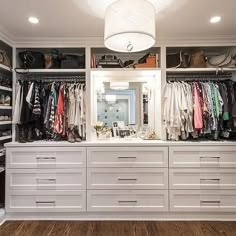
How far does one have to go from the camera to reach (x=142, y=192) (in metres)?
2.67

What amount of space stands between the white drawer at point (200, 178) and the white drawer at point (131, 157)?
207mm

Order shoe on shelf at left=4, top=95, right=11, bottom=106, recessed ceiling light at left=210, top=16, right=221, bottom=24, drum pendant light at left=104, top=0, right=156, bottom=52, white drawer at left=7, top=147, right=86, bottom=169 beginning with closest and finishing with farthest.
→ drum pendant light at left=104, top=0, right=156, bottom=52
recessed ceiling light at left=210, top=16, right=221, bottom=24
white drawer at left=7, top=147, right=86, bottom=169
shoe on shelf at left=4, top=95, right=11, bottom=106

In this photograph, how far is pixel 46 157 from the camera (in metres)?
2.70

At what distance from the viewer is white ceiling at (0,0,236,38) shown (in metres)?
2.03

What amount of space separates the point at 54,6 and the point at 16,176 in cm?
194

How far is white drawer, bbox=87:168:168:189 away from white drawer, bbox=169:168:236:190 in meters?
0.13

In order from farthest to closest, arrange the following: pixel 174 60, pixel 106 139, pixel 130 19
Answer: pixel 106 139
pixel 174 60
pixel 130 19

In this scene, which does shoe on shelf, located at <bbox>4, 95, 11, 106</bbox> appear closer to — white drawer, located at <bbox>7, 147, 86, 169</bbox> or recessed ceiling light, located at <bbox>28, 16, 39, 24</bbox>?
white drawer, located at <bbox>7, 147, 86, 169</bbox>

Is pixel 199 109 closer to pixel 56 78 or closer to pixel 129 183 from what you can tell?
pixel 129 183

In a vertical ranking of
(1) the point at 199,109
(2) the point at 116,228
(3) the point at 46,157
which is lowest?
(2) the point at 116,228

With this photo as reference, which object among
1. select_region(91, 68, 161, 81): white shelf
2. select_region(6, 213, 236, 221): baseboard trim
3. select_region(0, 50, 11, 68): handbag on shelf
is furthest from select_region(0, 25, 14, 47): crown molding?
select_region(6, 213, 236, 221): baseboard trim

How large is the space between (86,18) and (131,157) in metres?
1.61

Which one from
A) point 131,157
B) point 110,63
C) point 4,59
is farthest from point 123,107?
point 4,59

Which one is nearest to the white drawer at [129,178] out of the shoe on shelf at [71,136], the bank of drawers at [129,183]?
the bank of drawers at [129,183]
